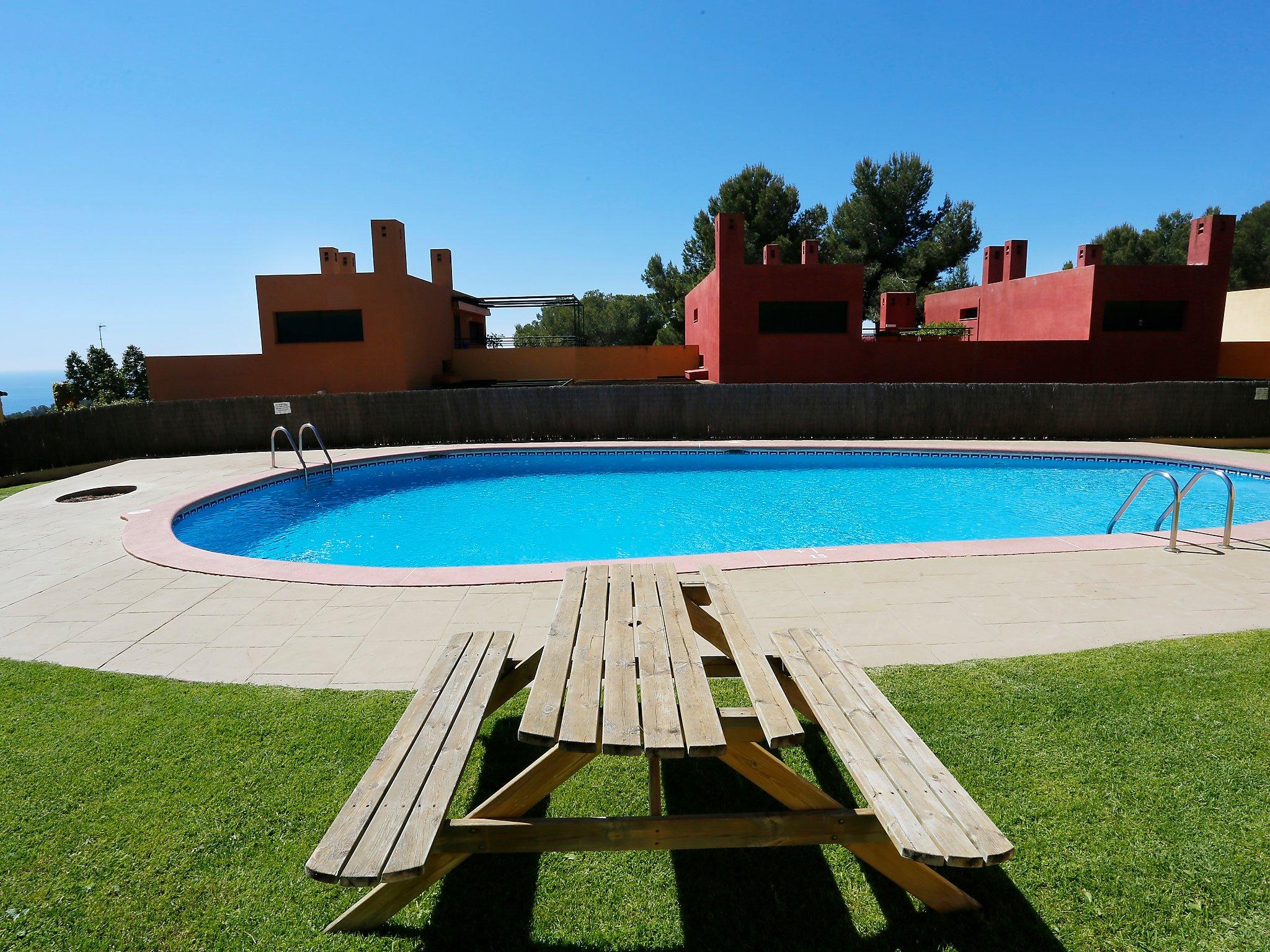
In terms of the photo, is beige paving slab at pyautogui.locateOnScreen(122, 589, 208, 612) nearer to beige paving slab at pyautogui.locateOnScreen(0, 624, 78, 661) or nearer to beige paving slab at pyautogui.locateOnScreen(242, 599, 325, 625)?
beige paving slab at pyautogui.locateOnScreen(0, 624, 78, 661)

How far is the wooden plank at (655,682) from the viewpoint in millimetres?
1686

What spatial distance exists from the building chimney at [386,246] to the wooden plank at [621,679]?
57.6 feet

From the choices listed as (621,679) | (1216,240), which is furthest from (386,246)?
(1216,240)

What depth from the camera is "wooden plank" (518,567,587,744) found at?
1.77 m

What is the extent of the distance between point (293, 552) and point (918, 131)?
94.3 ft

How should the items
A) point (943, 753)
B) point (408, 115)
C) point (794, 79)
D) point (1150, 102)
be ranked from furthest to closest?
point (1150, 102)
point (794, 79)
point (408, 115)
point (943, 753)

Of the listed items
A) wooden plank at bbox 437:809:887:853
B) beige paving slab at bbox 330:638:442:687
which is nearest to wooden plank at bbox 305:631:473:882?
Result: wooden plank at bbox 437:809:887:853

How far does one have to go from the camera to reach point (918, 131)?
27.1 metres

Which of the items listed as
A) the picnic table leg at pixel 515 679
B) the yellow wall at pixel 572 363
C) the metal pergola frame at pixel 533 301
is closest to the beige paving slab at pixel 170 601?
the picnic table leg at pixel 515 679

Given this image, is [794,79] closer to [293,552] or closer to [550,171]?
[550,171]

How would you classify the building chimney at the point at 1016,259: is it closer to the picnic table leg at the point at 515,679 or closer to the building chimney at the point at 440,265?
the building chimney at the point at 440,265

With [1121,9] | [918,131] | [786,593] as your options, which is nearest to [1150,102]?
[918,131]

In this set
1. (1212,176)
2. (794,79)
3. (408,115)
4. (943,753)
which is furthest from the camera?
(1212,176)

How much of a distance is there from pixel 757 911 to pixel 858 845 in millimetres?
437
